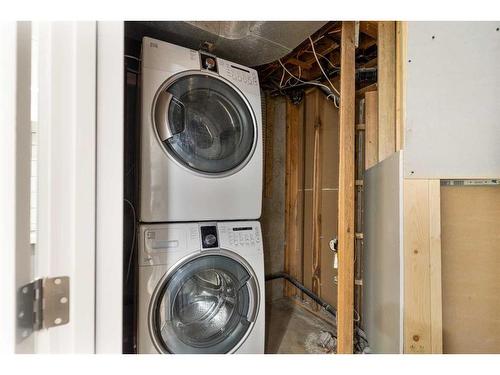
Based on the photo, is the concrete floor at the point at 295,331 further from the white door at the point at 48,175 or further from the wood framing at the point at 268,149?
the white door at the point at 48,175

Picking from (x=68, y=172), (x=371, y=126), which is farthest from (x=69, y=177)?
(x=371, y=126)

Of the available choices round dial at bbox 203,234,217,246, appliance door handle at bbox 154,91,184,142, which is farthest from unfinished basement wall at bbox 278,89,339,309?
appliance door handle at bbox 154,91,184,142

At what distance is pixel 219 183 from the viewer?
121cm

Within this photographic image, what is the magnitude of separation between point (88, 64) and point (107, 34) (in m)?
0.09

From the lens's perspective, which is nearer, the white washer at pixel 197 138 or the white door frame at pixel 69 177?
the white door frame at pixel 69 177

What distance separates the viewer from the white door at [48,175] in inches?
16.4

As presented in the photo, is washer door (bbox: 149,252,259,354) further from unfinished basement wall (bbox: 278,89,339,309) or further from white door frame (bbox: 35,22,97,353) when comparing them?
unfinished basement wall (bbox: 278,89,339,309)

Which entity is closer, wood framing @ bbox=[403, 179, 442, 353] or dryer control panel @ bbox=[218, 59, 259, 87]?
wood framing @ bbox=[403, 179, 442, 353]

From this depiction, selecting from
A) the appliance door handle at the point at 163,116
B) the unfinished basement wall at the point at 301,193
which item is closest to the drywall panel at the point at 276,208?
the unfinished basement wall at the point at 301,193

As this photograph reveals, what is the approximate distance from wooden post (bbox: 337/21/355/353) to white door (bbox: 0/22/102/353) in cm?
114

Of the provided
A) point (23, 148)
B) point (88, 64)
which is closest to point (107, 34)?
point (88, 64)

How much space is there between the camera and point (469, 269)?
0.96 m

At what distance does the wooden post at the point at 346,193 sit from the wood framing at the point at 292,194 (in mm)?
959

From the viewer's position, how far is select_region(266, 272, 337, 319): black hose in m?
1.83
